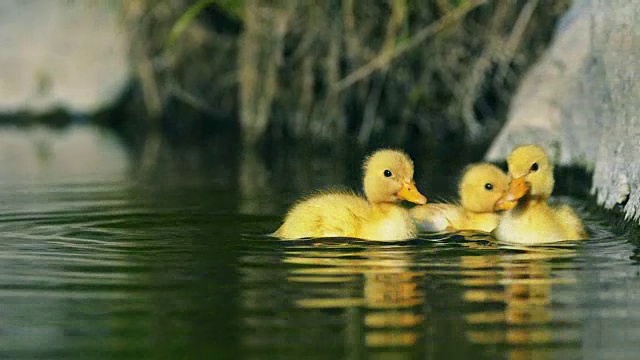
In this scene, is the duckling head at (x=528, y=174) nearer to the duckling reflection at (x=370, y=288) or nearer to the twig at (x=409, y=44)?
the duckling reflection at (x=370, y=288)

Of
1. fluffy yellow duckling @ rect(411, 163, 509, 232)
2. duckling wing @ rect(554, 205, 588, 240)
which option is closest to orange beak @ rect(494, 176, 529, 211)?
duckling wing @ rect(554, 205, 588, 240)

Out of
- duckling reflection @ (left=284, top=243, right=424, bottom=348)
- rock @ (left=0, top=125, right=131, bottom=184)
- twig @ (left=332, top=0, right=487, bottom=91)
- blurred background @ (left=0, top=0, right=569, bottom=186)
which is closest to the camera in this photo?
duckling reflection @ (left=284, top=243, right=424, bottom=348)

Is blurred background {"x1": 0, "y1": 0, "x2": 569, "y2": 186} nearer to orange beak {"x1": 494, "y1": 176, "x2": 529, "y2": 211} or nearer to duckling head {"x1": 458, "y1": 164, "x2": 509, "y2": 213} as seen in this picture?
duckling head {"x1": 458, "y1": 164, "x2": 509, "y2": 213}

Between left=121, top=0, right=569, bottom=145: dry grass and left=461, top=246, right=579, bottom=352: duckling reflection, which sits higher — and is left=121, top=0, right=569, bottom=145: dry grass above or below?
above

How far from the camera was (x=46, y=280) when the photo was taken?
6.38 m

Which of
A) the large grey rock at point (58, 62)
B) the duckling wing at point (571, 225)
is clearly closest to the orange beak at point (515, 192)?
the duckling wing at point (571, 225)

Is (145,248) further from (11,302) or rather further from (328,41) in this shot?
(328,41)

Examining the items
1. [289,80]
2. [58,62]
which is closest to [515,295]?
[289,80]

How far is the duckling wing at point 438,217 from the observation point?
27.4 feet

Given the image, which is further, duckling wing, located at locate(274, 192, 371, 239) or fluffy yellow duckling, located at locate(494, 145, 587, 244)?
duckling wing, located at locate(274, 192, 371, 239)

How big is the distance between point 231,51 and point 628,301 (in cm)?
1204

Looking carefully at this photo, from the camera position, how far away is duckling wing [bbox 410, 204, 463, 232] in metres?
8.35

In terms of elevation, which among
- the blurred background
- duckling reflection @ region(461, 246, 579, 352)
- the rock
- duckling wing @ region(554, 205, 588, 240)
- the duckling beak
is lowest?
duckling reflection @ region(461, 246, 579, 352)

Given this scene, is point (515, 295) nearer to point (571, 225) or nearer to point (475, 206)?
point (571, 225)
